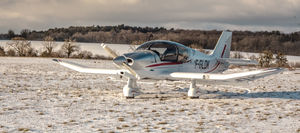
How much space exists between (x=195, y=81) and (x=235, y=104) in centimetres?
163

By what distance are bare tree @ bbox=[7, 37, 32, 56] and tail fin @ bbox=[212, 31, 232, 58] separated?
1497 inches

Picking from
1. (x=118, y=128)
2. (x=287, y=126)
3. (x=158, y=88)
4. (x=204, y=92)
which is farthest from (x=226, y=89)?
(x=118, y=128)

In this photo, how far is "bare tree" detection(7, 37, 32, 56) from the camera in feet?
156

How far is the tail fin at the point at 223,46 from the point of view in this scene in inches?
583

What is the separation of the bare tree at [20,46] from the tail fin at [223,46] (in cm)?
3802

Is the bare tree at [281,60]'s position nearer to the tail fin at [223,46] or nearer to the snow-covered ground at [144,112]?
the tail fin at [223,46]

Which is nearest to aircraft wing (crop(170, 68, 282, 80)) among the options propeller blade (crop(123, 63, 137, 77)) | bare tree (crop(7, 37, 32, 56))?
propeller blade (crop(123, 63, 137, 77))

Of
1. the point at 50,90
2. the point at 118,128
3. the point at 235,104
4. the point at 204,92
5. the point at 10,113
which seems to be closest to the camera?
the point at 118,128

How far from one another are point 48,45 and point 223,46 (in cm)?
3788

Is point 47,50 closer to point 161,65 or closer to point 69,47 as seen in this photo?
point 69,47

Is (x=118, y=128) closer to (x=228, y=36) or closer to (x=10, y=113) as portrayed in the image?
(x=10, y=113)

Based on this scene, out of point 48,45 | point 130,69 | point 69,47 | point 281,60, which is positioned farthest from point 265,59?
point 130,69

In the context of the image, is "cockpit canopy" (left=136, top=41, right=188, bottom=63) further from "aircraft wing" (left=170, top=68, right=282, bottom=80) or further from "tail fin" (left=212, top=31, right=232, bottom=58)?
"tail fin" (left=212, top=31, right=232, bottom=58)

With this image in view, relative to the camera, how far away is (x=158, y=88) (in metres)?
14.2
